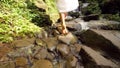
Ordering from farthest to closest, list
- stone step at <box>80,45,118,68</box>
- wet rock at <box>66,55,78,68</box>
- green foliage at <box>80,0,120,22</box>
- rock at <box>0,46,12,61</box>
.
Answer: green foliage at <box>80,0,120,22</box> < rock at <box>0,46,12,61</box> < wet rock at <box>66,55,78,68</box> < stone step at <box>80,45,118,68</box>

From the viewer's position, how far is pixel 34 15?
7363 mm

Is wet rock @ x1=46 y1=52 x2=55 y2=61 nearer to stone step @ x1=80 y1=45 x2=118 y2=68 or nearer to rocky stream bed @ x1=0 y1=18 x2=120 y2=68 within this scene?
rocky stream bed @ x1=0 y1=18 x2=120 y2=68

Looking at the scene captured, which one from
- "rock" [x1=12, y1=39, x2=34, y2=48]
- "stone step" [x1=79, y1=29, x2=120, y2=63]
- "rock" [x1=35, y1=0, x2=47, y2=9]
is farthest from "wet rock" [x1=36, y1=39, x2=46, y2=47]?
"rock" [x1=35, y1=0, x2=47, y2=9]

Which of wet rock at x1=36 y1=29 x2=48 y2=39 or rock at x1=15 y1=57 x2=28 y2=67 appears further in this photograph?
wet rock at x1=36 y1=29 x2=48 y2=39

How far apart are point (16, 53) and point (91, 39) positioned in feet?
6.09

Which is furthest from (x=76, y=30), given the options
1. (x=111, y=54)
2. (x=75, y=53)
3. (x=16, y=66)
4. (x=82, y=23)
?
(x=16, y=66)

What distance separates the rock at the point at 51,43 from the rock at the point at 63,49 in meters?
0.12

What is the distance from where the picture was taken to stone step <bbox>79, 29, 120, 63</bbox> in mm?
5312

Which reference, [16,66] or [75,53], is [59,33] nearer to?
[75,53]

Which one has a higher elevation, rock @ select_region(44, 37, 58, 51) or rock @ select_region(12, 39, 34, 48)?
rock @ select_region(12, 39, 34, 48)

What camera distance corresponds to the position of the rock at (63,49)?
5.61m

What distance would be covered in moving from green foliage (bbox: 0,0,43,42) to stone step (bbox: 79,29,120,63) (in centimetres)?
147

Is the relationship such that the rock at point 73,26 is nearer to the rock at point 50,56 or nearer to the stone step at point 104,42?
the stone step at point 104,42

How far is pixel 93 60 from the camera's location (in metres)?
4.98
